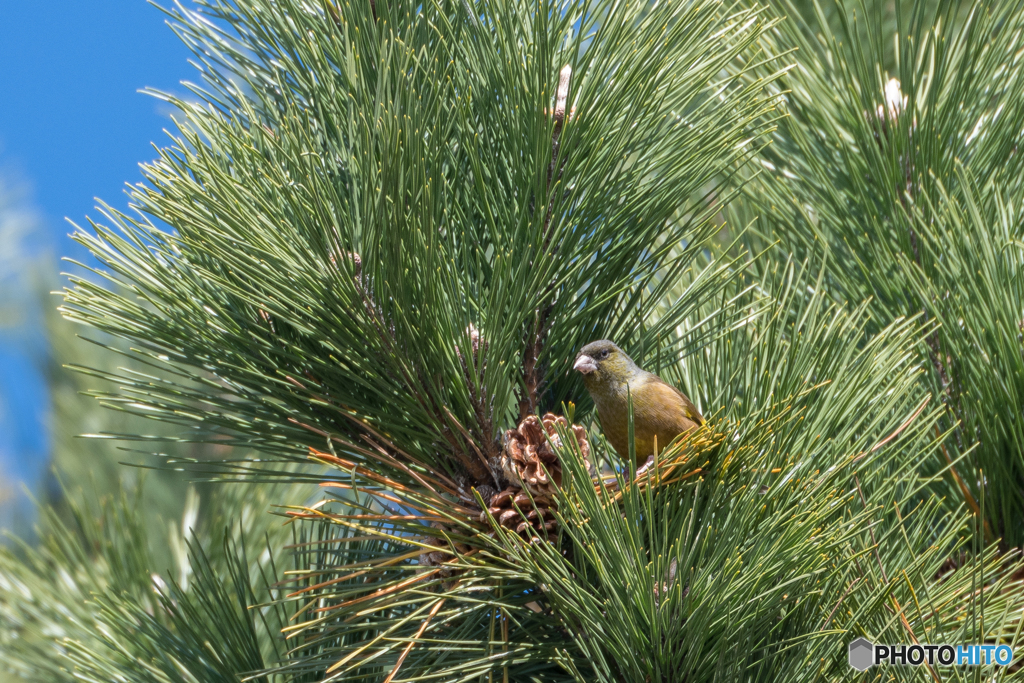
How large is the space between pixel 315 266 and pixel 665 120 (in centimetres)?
74

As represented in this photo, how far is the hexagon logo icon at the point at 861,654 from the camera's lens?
4.51 ft

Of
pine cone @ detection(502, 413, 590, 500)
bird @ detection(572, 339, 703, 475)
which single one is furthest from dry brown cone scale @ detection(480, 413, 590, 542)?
bird @ detection(572, 339, 703, 475)

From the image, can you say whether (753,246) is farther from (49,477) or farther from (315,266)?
(49,477)

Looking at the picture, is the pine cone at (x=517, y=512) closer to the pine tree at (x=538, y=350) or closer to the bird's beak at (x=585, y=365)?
the pine tree at (x=538, y=350)

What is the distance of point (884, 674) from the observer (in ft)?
4.52

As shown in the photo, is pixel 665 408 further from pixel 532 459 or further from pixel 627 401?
pixel 532 459

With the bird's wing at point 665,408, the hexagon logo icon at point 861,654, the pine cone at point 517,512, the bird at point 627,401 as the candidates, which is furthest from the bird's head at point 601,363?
the hexagon logo icon at point 861,654

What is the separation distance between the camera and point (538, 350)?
5.17 ft

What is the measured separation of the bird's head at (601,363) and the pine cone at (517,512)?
27cm

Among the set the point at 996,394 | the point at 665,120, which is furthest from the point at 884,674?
the point at 665,120

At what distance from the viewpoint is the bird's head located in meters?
1.57

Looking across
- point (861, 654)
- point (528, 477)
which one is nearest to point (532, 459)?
point (528, 477)

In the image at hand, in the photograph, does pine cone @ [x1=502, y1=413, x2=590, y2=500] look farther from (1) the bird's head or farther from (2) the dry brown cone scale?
(1) the bird's head

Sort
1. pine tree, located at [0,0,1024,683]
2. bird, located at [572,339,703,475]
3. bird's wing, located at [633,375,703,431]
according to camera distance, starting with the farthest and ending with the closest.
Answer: bird's wing, located at [633,375,703,431]
bird, located at [572,339,703,475]
pine tree, located at [0,0,1024,683]
